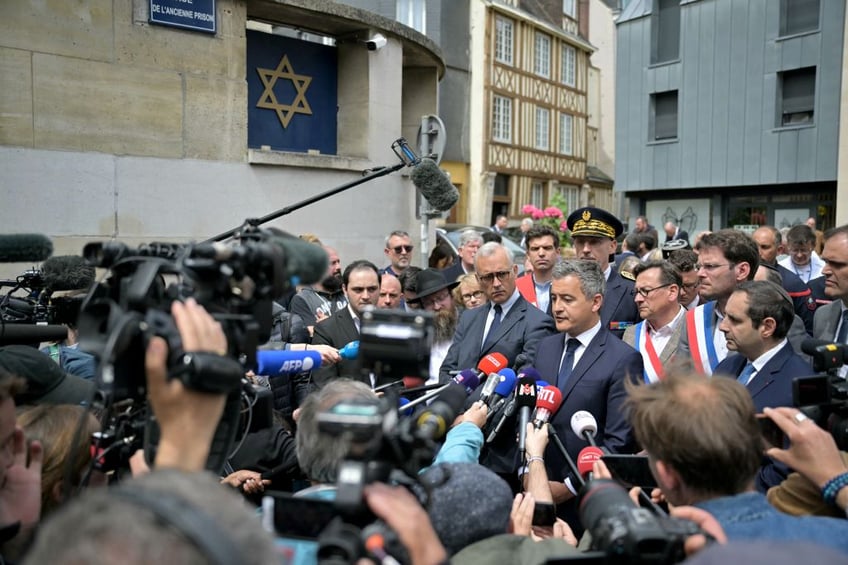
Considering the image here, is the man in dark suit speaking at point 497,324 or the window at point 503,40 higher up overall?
the window at point 503,40

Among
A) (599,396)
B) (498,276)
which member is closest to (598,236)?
(498,276)

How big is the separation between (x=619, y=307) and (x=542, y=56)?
29.4 metres

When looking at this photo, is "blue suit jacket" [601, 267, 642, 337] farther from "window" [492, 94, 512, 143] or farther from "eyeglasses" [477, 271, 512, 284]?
"window" [492, 94, 512, 143]

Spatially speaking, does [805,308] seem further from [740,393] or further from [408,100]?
[408,100]

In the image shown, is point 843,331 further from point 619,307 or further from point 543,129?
point 543,129

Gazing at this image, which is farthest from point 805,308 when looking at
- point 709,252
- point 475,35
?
point 475,35

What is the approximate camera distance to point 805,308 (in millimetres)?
6262

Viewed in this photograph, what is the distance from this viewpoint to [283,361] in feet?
9.73

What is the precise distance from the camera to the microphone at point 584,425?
3.55 m

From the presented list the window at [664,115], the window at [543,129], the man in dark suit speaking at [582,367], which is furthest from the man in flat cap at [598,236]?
the window at [543,129]

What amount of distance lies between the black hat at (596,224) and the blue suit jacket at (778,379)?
2.87 metres

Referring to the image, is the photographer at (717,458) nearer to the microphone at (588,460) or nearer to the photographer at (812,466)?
the photographer at (812,466)

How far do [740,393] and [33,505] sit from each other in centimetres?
217

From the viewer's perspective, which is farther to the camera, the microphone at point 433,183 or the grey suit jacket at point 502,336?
the microphone at point 433,183
